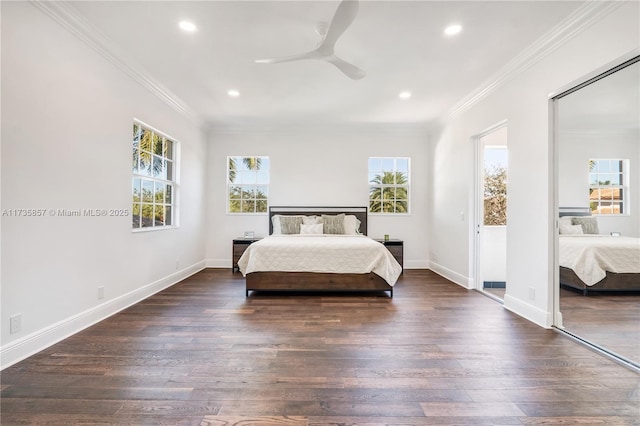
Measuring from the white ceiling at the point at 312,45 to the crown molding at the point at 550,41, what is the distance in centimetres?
6

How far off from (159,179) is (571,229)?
4872 millimetres

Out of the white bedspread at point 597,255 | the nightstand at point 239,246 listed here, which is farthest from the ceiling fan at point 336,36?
the nightstand at point 239,246

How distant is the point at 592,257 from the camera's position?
2.67 meters

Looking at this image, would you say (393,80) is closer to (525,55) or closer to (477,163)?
(525,55)

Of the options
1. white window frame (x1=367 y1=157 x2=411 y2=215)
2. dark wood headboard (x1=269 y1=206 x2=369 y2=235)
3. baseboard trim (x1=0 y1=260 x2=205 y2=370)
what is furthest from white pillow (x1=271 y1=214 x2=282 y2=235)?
baseboard trim (x1=0 y1=260 x2=205 y2=370)

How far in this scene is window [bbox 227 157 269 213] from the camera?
603 centimetres

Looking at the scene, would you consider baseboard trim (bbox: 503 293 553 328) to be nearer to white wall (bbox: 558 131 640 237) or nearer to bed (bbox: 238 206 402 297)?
white wall (bbox: 558 131 640 237)

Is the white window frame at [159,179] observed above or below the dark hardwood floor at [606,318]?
above

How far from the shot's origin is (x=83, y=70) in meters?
2.73

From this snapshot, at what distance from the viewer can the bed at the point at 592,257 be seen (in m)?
2.39

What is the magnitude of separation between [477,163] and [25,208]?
495 centimetres

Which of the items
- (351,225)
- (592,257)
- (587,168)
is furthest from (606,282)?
(351,225)

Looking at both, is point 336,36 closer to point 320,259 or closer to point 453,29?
point 453,29

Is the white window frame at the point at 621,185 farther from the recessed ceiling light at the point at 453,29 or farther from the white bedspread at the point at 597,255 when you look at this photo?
the recessed ceiling light at the point at 453,29
